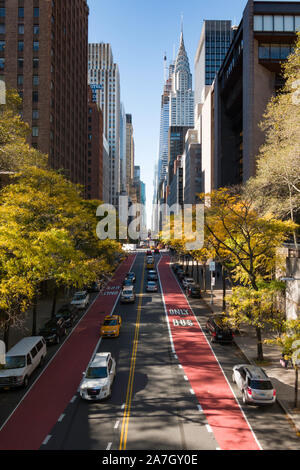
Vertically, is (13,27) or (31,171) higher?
(13,27)

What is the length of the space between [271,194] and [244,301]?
578 inches

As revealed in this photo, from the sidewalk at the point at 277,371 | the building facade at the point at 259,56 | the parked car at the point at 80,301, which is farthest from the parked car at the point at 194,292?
the building facade at the point at 259,56

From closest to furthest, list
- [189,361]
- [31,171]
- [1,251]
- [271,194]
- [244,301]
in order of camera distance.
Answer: [1,251]
[244,301]
[189,361]
[31,171]
[271,194]

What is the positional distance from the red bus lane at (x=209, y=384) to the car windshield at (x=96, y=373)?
16.0 ft

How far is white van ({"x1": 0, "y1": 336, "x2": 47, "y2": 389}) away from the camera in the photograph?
17.7 metres

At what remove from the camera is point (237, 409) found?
1555cm

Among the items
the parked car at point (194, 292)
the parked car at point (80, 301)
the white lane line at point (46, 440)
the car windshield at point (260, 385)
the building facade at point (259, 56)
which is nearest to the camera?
the white lane line at point (46, 440)

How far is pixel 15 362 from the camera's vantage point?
18.6 metres

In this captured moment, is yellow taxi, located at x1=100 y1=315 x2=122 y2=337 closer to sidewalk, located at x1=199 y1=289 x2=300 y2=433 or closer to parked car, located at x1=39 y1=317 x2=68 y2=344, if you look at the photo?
parked car, located at x1=39 y1=317 x2=68 y2=344

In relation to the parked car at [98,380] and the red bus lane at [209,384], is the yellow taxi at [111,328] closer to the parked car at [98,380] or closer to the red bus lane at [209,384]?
the red bus lane at [209,384]

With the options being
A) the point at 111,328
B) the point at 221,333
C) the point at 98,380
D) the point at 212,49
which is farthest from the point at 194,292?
the point at 212,49

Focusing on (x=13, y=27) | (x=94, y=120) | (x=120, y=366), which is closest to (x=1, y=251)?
(x=120, y=366)

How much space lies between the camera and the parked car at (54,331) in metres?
25.1
